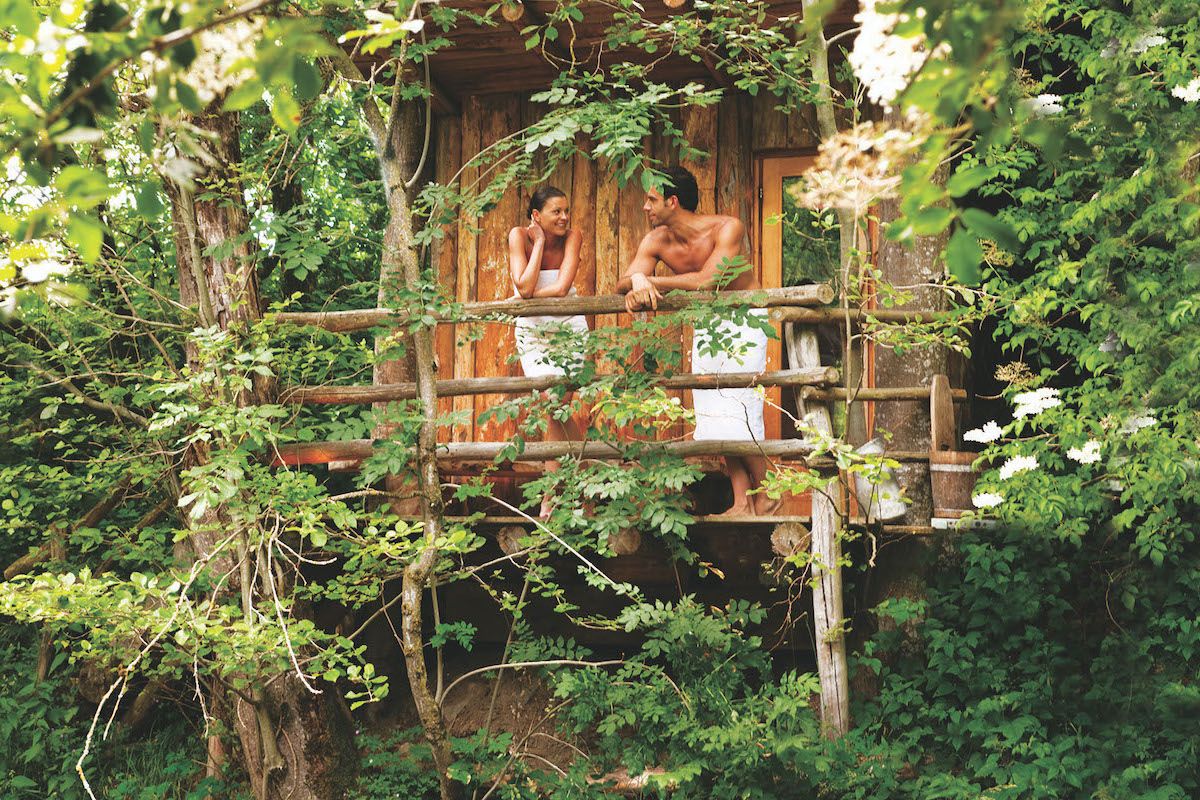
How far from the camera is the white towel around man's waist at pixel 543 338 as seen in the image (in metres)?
5.91

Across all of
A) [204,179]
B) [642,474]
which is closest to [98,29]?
[642,474]

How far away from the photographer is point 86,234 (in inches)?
74.9

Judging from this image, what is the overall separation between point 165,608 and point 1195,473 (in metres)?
4.83

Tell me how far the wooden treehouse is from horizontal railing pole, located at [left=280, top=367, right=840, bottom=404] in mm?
10

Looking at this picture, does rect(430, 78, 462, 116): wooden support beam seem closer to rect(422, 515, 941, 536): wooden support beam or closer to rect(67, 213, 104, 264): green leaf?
rect(422, 515, 941, 536): wooden support beam

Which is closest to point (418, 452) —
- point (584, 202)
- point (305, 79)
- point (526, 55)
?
point (584, 202)

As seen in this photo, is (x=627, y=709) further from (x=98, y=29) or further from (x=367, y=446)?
(x=98, y=29)

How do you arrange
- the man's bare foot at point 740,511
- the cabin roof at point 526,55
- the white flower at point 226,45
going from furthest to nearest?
the cabin roof at point 526,55
the man's bare foot at point 740,511
the white flower at point 226,45

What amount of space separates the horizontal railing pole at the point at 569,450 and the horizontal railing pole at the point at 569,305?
25.2 inches

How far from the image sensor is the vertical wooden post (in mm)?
5961

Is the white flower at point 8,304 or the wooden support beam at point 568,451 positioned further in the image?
the wooden support beam at point 568,451

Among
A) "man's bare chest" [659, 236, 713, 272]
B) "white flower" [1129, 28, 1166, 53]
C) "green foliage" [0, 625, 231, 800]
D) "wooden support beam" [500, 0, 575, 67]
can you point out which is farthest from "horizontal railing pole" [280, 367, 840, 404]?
"white flower" [1129, 28, 1166, 53]

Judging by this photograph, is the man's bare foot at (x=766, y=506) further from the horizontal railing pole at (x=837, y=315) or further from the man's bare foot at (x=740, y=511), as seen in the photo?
the horizontal railing pole at (x=837, y=315)

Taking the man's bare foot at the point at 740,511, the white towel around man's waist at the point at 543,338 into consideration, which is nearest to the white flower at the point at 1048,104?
the man's bare foot at the point at 740,511
